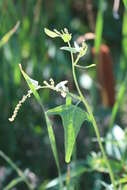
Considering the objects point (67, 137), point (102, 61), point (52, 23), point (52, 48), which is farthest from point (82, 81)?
point (67, 137)

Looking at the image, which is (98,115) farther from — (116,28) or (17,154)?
(116,28)

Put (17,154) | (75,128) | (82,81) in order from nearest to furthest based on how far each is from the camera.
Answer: (75,128) → (17,154) → (82,81)

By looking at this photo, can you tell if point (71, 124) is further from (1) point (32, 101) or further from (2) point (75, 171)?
(1) point (32, 101)

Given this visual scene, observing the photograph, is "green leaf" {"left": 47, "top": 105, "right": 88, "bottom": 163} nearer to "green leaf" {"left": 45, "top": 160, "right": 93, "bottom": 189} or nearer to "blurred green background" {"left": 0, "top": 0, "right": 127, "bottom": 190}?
"green leaf" {"left": 45, "top": 160, "right": 93, "bottom": 189}

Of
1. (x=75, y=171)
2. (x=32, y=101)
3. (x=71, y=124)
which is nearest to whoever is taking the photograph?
(x=71, y=124)

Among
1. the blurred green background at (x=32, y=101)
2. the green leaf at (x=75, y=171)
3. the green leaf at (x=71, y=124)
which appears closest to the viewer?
the green leaf at (x=71, y=124)

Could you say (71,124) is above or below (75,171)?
above

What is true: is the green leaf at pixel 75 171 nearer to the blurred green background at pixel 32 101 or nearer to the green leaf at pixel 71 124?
the blurred green background at pixel 32 101

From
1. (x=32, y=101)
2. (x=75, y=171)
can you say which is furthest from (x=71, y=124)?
(x=32, y=101)

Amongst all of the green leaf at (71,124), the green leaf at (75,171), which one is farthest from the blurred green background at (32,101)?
the green leaf at (71,124)

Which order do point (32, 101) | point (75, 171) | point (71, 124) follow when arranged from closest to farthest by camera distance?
point (71, 124), point (75, 171), point (32, 101)

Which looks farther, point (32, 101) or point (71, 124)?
point (32, 101)
